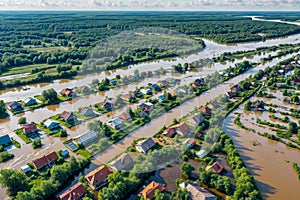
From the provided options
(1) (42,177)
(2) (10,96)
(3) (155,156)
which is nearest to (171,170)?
(3) (155,156)

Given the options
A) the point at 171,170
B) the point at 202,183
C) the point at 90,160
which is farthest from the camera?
the point at 90,160

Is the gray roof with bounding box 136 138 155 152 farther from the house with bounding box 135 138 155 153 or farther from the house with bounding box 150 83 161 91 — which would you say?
the house with bounding box 150 83 161 91

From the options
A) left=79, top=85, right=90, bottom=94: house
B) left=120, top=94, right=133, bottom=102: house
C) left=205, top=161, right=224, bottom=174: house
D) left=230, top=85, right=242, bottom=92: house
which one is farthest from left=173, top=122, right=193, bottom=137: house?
left=79, top=85, right=90, bottom=94: house

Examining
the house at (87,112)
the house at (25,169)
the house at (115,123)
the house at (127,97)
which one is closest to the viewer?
the house at (25,169)

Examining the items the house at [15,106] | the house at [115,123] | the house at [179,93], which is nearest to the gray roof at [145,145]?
the house at [115,123]

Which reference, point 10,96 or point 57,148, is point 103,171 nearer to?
point 57,148

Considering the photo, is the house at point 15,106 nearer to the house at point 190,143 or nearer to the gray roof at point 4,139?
the gray roof at point 4,139
